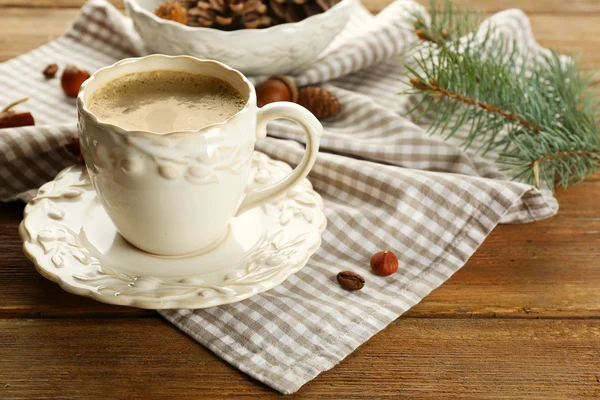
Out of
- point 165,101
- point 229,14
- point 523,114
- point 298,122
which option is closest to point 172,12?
point 229,14

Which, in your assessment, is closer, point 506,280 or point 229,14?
point 506,280

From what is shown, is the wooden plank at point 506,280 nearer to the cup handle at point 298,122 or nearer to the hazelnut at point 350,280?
the hazelnut at point 350,280

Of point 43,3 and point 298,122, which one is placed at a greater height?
point 298,122

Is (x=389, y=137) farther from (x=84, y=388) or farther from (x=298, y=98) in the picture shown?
(x=84, y=388)

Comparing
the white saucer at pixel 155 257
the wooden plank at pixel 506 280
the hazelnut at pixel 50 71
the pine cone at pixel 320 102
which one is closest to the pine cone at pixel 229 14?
the pine cone at pixel 320 102

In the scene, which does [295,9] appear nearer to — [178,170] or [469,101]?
[469,101]

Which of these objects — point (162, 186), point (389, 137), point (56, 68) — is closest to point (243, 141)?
point (162, 186)

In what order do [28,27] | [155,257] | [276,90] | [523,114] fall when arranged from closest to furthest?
[155,257] → [523,114] → [276,90] → [28,27]
